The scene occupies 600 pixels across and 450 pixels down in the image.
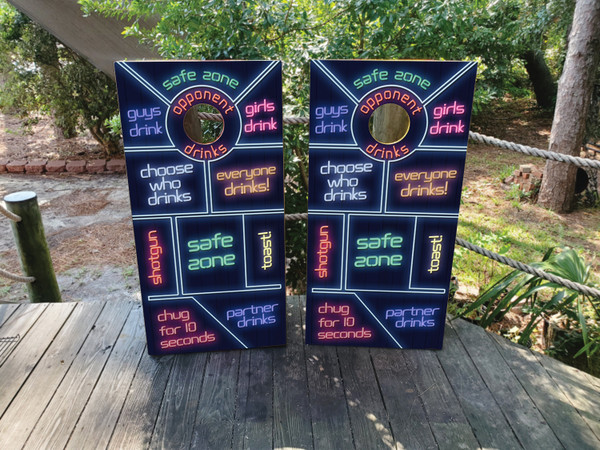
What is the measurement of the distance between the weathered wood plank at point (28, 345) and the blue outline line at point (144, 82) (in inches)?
54.4

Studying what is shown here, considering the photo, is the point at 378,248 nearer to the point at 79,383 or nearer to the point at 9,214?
the point at 79,383

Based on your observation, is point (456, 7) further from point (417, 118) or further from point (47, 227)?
point (47, 227)

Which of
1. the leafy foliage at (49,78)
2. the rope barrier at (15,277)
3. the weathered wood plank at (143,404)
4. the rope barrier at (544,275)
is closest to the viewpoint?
the weathered wood plank at (143,404)

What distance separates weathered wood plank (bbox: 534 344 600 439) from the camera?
7.10 ft

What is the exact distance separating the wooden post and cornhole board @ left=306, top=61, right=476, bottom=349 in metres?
1.75

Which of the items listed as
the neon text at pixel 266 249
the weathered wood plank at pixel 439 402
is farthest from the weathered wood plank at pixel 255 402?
the weathered wood plank at pixel 439 402

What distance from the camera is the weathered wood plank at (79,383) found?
6.74 ft

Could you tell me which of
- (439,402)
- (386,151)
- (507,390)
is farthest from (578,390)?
(386,151)

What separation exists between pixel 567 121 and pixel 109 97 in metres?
6.34

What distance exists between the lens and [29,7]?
6.19 meters

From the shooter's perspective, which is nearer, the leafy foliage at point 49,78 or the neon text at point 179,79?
the neon text at point 179,79

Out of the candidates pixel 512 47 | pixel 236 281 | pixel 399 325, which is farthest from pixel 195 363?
pixel 512 47

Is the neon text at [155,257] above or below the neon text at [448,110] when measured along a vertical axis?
below

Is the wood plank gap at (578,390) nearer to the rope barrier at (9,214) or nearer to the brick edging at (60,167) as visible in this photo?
the rope barrier at (9,214)
